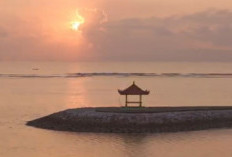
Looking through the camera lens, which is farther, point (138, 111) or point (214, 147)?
point (138, 111)

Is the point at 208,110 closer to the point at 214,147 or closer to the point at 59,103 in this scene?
the point at 214,147

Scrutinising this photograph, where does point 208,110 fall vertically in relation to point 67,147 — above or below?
above

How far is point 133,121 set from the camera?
4125 cm

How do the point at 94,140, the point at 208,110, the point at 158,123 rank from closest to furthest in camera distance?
the point at 94,140 < the point at 158,123 < the point at 208,110

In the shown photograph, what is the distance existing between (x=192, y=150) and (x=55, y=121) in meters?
15.0

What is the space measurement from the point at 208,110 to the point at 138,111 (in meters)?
7.44

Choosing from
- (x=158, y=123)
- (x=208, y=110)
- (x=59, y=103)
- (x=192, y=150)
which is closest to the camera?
(x=192, y=150)

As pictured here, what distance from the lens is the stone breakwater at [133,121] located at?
40.9 m

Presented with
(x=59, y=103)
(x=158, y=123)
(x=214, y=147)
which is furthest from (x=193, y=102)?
(x=214, y=147)

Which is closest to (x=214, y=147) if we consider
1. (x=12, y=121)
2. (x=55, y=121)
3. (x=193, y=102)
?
(x=55, y=121)

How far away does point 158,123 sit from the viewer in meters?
41.4

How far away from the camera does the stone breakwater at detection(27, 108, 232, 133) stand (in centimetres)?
4088

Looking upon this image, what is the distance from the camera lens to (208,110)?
45.4m

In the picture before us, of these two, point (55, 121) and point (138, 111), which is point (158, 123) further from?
point (55, 121)
